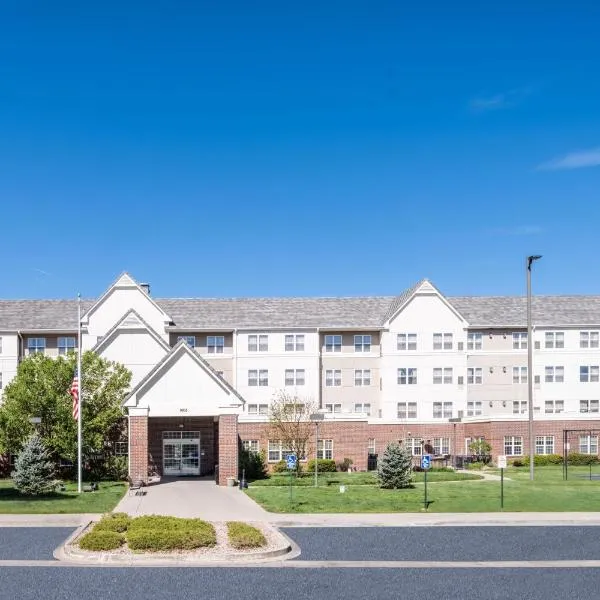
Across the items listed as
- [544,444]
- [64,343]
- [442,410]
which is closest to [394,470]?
[544,444]

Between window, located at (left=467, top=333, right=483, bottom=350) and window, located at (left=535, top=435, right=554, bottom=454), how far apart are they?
8356mm

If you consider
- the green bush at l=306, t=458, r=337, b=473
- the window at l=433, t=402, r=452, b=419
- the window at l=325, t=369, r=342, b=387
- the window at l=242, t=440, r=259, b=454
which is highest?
the window at l=325, t=369, r=342, b=387

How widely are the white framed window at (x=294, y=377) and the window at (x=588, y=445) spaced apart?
61.9 ft

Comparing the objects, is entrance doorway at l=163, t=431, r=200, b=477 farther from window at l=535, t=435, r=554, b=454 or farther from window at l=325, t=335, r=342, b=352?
window at l=535, t=435, r=554, b=454

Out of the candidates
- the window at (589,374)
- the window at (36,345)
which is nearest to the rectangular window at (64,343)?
the window at (36,345)

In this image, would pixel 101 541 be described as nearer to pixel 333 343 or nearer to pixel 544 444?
pixel 333 343

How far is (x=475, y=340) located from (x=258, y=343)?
15.5 metres

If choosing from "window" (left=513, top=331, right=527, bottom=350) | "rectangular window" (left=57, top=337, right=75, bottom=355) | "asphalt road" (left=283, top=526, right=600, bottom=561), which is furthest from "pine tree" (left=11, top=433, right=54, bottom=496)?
"window" (left=513, top=331, right=527, bottom=350)

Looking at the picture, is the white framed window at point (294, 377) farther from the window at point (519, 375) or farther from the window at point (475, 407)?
the window at point (519, 375)

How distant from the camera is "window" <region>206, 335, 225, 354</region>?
61.2 m

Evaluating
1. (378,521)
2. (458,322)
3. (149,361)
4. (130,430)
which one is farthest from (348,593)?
(458,322)

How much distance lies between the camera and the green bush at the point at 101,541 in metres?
21.3

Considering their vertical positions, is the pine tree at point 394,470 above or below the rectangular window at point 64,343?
below

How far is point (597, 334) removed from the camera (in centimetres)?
6322
